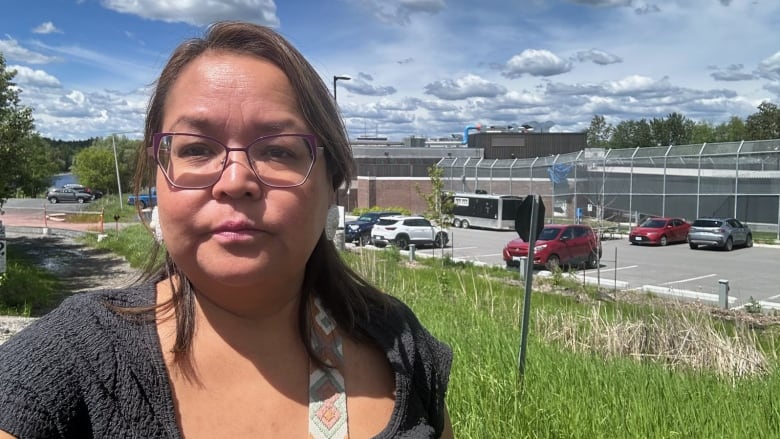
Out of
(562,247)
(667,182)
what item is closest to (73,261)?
(562,247)

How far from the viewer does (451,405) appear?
4047mm

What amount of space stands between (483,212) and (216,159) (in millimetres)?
38145

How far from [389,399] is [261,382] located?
319mm

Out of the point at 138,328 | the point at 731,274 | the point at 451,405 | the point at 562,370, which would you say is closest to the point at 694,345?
the point at 562,370

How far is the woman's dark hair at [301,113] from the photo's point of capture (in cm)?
133

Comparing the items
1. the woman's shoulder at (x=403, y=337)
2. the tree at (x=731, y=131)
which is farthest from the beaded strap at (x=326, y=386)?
the tree at (x=731, y=131)

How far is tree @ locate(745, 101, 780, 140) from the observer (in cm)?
7625

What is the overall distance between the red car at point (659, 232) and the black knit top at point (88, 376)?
3075 centimetres

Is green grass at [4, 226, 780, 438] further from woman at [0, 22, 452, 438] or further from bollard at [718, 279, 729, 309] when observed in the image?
bollard at [718, 279, 729, 309]

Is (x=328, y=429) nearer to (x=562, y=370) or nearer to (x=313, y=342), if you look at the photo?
(x=313, y=342)

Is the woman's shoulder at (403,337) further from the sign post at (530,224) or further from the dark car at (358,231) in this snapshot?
the dark car at (358,231)

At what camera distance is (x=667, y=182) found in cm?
3434

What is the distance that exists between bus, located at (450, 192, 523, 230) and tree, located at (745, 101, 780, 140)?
52.8m

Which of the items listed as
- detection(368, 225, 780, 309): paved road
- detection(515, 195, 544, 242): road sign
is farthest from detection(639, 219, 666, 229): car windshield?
detection(515, 195, 544, 242): road sign
